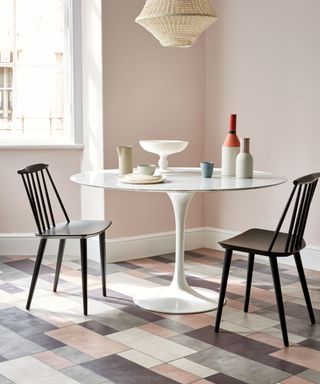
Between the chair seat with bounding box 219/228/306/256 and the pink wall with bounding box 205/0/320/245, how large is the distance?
115 centimetres

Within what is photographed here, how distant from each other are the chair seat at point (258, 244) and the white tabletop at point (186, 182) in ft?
0.91

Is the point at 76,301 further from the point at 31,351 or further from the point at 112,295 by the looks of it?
the point at 31,351

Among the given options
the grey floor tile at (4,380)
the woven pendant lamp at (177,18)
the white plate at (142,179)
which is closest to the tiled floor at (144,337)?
the grey floor tile at (4,380)

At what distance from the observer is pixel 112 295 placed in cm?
409

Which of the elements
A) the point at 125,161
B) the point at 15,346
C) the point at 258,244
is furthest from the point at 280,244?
the point at 15,346

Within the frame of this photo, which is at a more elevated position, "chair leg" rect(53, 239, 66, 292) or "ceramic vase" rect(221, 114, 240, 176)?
"ceramic vase" rect(221, 114, 240, 176)

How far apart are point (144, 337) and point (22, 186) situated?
210 cm

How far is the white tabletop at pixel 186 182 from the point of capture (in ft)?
11.0

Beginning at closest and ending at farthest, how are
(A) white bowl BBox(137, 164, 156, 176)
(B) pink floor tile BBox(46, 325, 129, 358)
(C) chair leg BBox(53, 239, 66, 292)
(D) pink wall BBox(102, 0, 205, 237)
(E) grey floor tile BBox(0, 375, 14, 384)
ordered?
(E) grey floor tile BBox(0, 375, 14, 384), (B) pink floor tile BBox(46, 325, 129, 358), (A) white bowl BBox(137, 164, 156, 176), (C) chair leg BBox(53, 239, 66, 292), (D) pink wall BBox(102, 0, 205, 237)

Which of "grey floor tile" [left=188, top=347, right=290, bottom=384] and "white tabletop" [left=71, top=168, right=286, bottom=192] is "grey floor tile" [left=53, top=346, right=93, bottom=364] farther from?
"white tabletop" [left=71, top=168, right=286, bottom=192]

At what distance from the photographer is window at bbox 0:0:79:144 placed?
511 cm

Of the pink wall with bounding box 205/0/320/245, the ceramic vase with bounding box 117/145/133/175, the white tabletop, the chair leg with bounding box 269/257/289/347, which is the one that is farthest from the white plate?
the pink wall with bounding box 205/0/320/245

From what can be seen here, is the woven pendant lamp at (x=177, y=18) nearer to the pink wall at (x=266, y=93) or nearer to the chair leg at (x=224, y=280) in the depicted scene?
the chair leg at (x=224, y=280)

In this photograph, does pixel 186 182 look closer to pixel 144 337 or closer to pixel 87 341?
pixel 144 337
